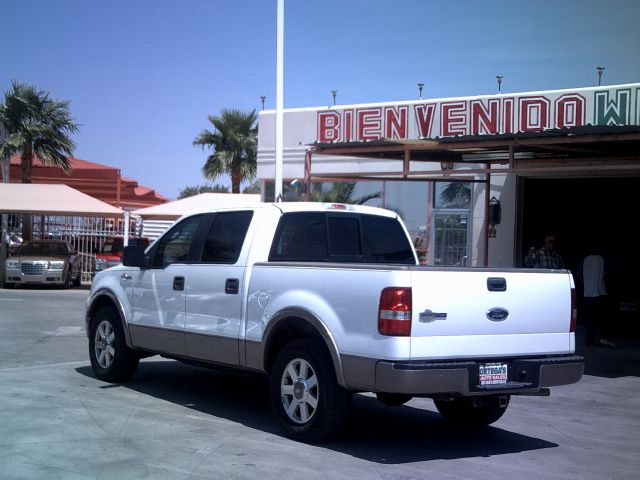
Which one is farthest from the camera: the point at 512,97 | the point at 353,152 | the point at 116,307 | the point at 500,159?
the point at 512,97

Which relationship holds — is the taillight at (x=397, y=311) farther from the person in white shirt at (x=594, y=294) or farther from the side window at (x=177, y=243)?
the person in white shirt at (x=594, y=294)

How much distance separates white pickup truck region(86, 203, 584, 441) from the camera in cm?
657

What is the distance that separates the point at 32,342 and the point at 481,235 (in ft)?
35.7

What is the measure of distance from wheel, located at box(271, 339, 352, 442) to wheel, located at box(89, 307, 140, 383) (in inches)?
112

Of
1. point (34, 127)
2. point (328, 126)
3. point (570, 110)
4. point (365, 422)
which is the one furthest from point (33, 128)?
point (365, 422)

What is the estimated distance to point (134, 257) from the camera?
30.9 feet

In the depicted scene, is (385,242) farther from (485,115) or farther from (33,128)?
(33,128)

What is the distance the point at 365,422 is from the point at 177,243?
2.82m

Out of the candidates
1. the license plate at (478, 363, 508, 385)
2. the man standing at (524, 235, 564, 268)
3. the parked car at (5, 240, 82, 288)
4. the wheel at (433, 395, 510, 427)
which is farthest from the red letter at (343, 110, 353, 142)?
the license plate at (478, 363, 508, 385)

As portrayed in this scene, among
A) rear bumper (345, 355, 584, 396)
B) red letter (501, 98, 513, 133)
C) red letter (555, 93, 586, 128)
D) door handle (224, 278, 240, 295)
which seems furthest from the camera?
red letter (501, 98, 513, 133)

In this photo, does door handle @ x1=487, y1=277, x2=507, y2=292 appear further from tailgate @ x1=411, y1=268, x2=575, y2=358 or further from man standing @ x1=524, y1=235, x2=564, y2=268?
man standing @ x1=524, y1=235, x2=564, y2=268

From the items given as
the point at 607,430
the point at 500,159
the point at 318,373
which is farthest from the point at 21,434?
the point at 500,159

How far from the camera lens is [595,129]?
12148 millimetres

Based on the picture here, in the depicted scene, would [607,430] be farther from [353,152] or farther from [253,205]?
[353,152]
